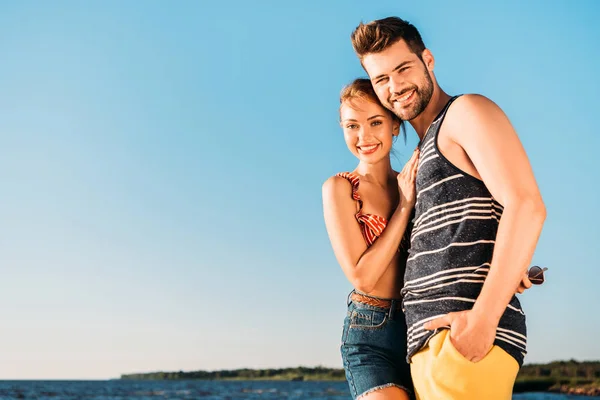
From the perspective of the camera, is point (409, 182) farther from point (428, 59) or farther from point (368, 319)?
point (368, 319)

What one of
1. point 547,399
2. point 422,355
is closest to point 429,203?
point 422,355

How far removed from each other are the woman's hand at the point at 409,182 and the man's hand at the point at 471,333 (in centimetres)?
72

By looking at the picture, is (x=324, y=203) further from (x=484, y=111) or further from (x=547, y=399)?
(x=547, y=399)

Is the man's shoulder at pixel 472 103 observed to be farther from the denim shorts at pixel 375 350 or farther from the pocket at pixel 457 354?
the denim shorts at pixel 375 350

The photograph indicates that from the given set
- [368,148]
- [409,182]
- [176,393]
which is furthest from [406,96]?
[176,393]

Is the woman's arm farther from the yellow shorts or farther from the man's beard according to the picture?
the yellow shorts

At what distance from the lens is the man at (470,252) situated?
273cm

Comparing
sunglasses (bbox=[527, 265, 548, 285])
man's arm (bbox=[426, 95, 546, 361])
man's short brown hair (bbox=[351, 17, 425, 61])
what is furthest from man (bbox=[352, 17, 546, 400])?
man's short brown hair (bbox=[351, 17, 425, 61])

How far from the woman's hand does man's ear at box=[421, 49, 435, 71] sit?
16.1 inches

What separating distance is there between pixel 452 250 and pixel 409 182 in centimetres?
58

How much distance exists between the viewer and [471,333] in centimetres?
274

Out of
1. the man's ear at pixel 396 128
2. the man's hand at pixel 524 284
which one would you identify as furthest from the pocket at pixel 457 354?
the man's ear at pixel 396 128

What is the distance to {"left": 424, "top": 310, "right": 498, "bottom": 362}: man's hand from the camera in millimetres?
2730

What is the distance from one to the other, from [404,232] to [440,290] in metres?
0.59
